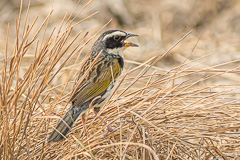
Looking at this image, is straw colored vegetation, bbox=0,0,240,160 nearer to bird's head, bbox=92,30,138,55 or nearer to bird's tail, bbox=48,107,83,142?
bird's tail, bbox=48,107,83,142

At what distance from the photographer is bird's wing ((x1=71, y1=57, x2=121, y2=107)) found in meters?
4.14

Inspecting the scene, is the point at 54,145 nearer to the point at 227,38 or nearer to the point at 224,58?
the point at 224,58

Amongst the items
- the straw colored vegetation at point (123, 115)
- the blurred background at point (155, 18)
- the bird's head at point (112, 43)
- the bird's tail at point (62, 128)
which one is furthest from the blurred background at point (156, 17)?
the bird's tail at point (62, 128)

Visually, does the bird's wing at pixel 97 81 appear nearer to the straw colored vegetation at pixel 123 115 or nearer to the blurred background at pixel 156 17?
the straw colored vegetation at pixel 123 115

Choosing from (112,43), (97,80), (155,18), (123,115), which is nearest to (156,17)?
(155,18)

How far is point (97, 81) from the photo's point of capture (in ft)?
14.3

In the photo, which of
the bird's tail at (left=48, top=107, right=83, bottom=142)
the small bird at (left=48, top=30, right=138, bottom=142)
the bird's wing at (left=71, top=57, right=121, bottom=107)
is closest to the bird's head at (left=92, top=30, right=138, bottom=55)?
the small bird at (left=48, top=30, right=138, bottom=142)

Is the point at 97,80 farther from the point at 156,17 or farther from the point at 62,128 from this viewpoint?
the point at 156,17

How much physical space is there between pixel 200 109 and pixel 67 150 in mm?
1119

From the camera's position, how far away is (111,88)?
14.7 feet

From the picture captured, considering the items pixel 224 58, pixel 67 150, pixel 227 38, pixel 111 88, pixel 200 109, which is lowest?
pixel 67 150

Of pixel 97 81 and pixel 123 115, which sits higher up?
pixel 97 81

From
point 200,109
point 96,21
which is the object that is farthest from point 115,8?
point 200,109

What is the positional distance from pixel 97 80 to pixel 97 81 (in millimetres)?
12
